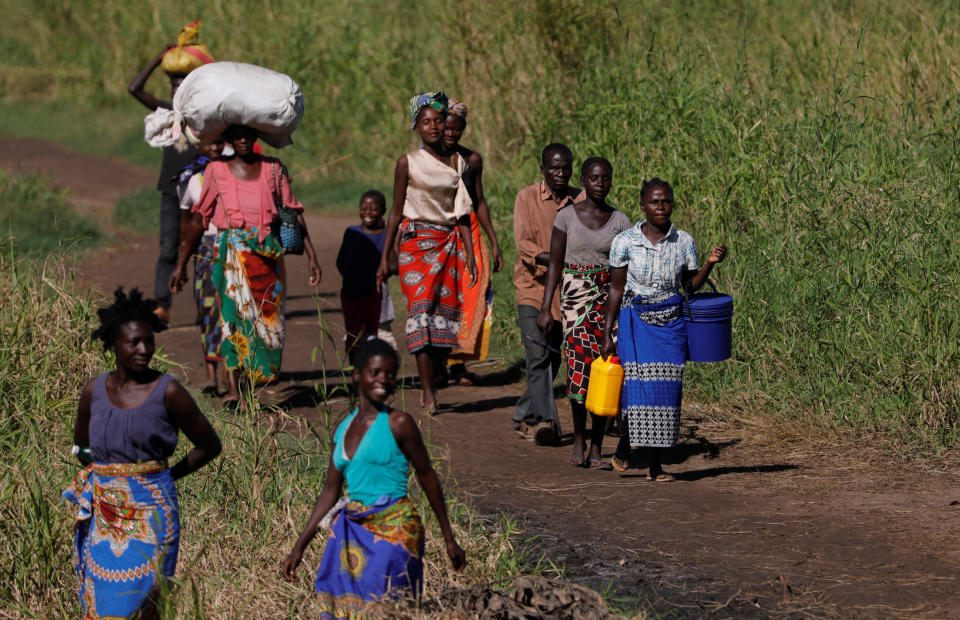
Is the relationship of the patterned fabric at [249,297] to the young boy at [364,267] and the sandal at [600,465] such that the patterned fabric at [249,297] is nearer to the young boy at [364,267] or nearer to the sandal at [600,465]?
the young boy at [364,267]

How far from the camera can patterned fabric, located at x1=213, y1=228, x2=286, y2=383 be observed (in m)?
7.73

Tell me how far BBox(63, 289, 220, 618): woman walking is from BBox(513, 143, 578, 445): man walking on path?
3241mm

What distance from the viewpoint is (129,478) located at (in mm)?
4133

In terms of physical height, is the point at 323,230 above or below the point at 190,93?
below

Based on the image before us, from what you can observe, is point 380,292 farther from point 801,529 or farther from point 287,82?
point 801,529

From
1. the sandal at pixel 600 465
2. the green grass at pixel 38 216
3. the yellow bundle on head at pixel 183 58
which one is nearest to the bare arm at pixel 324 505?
the sandal at pixel 600 465

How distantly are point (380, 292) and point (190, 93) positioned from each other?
174cm

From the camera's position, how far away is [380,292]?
8547mm

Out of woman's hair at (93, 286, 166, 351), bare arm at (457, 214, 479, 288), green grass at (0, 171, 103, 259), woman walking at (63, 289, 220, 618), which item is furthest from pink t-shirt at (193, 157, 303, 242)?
green grass at (0, 171, 103, 259)

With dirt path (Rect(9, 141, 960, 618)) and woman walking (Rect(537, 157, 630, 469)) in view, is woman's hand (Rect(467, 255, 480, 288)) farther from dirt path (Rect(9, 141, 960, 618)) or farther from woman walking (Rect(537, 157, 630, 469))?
woman walking (Rect(537, 157, 630, 469))

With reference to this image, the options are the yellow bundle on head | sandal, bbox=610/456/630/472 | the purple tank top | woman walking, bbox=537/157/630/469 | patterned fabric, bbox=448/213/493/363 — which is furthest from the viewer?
the yellow bundle on head

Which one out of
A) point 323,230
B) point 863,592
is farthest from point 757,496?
point 323,230

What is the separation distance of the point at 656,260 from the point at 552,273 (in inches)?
26.9

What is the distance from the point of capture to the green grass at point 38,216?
46.9 ft
